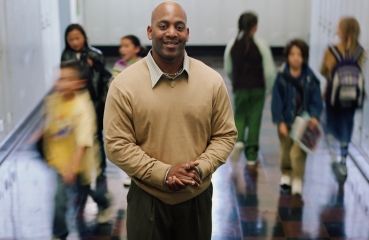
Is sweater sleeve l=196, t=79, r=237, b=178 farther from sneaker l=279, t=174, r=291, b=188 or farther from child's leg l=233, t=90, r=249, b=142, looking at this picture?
child's leg l=233, t=90, r=249, b=142

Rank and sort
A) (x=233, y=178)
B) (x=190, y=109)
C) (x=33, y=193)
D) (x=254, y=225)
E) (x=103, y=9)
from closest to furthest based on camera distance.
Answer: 1. (x=190, y=109)
2. (x=254, y=225)
3. (x=33, y=193)
4. (x=233, y=178)
5. (x=103, y=9)

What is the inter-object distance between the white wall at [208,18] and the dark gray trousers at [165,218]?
13.3 m

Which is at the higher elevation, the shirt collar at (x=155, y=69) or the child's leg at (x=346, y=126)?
the shirt collar at (x=155, y=69)

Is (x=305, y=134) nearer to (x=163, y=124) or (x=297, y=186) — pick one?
(x=297, y=186)

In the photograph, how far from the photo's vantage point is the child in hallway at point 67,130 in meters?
4.82

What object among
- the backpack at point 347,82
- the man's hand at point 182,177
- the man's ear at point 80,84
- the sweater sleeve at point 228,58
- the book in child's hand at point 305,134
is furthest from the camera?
the sweater sleeve at point 228,58

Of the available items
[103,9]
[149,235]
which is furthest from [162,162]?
[103,9]

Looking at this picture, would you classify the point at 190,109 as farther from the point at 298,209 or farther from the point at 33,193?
the point at 33,193

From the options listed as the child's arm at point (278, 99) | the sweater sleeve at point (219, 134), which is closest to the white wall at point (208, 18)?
the child's arm at point (278, 99)

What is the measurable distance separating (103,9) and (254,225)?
11.8m

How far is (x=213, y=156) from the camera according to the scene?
3.14 meters

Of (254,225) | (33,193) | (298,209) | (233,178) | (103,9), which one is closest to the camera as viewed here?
(254,225)

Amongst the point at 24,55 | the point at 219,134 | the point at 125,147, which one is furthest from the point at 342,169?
the point at 24,55

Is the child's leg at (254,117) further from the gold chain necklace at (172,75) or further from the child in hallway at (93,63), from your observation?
the gold chain necklace at (172,75)
